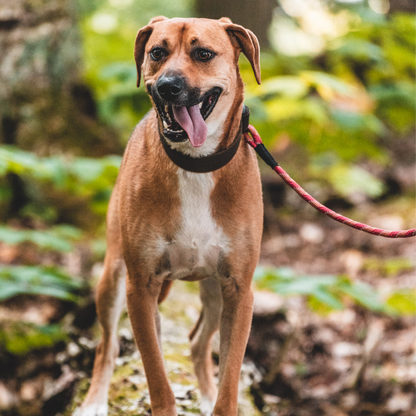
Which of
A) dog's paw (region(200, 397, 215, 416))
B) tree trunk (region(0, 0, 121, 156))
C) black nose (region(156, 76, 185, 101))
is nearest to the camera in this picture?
black nose (region(156, 76, 185, 101))

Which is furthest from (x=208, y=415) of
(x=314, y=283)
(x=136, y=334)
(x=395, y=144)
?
(x=395, y=144)

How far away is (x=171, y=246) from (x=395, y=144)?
1028 centimetres

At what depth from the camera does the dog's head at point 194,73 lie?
2.49m

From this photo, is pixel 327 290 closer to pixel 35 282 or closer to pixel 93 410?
pixel 93 410

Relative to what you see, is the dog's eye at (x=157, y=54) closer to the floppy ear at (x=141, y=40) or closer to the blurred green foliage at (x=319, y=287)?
the floppy ear at (x=141, y=40)

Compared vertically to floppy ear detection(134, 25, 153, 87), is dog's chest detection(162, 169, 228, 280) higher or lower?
lower

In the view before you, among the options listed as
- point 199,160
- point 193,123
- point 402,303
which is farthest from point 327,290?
point 193,123

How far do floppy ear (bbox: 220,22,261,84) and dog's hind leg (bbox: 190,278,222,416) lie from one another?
1.45 m

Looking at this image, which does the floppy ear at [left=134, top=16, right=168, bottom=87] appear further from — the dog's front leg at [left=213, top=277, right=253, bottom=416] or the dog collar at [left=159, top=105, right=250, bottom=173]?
the dog's front leg at [left=213, top=277, right=253, bottom=416]

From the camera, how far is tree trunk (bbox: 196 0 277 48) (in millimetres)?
8688

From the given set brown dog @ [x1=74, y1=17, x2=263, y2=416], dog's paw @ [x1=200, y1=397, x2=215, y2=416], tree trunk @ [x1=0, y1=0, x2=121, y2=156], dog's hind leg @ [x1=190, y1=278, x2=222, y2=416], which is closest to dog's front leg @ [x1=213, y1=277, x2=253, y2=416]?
brown dog @ [x1=74, y1=17, x2=263, y2=416]

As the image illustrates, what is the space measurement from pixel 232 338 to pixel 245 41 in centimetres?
161

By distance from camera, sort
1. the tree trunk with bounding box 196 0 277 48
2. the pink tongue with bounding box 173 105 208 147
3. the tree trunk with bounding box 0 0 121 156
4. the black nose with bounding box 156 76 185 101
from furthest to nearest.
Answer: the tree trunk with bounding box 196 0 277 48, the tree trunk with bounding box 0 0 121 156, the pink tongue with bounding box 173 105 208 147, the black nose with bounding box 156 76 185 101

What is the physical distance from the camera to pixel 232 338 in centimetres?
284
